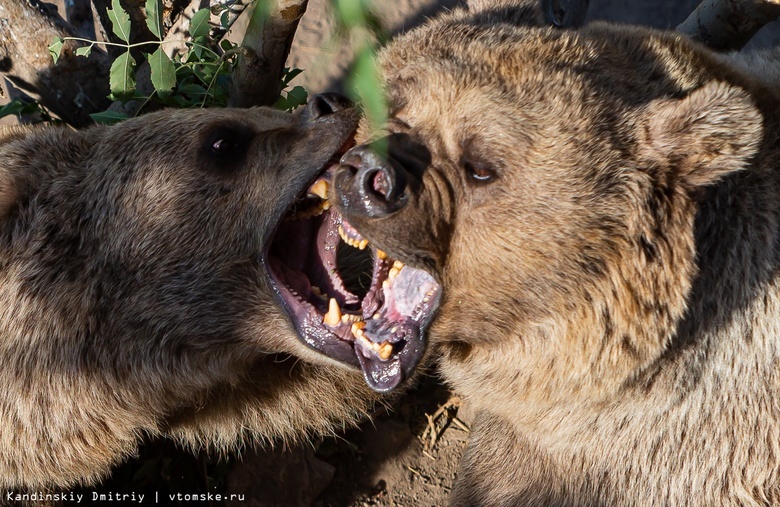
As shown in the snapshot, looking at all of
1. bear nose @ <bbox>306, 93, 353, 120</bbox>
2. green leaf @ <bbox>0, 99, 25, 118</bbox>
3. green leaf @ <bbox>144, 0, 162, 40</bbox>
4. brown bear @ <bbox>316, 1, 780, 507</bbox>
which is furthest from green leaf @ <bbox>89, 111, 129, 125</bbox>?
brown bear @ <bbox>316, 1, 780, 507</bbox>

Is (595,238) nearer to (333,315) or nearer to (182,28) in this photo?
(333,315)

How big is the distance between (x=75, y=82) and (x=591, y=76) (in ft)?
11.2

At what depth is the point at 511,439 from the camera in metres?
3.84

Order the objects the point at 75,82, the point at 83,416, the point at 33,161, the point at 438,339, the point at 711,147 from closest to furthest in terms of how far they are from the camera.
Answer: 1. the point at 711,147
2. the point at 438,339
3. the point at 83,416
4. the point at 33,161
5. the point at 75,82

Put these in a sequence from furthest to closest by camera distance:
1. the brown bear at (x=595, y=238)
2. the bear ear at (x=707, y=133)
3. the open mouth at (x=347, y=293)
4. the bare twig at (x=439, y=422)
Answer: the bare twig at (x=439, y=422)
the open mouth at (x=347, y=293)
the brown bear at (x=595, y=238)
the bear ear at (x=707, y=133)

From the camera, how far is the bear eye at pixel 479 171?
2.87 meters

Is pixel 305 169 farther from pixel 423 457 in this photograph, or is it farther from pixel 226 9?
pixel 423 457

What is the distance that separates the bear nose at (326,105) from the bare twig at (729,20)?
2.32 meters

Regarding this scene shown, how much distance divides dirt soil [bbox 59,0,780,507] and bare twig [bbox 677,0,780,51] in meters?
1.88

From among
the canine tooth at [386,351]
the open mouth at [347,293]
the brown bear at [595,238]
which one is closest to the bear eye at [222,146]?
the open mouth at [347,293]

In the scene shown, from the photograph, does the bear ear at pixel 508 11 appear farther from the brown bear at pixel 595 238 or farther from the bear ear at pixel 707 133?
the bear ear at pixel 707 133

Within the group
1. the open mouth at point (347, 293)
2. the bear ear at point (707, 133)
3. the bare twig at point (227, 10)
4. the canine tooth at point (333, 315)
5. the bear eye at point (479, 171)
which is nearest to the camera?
the bear ear at point (707, 133)

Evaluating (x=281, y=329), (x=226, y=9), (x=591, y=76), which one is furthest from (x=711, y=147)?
(x=226, y=9)

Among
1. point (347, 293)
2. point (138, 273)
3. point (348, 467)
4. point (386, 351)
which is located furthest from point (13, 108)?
point (348, 467)
